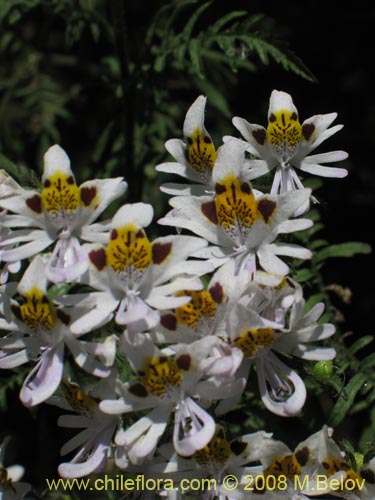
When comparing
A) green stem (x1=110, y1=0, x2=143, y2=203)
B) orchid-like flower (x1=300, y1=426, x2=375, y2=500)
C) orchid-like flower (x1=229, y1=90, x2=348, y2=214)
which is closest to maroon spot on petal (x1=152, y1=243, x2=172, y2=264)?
orchid-like flower (x1=229, y1=90, x2=348, y2=214)

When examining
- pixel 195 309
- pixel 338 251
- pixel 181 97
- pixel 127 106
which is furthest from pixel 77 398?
pixel 181 97

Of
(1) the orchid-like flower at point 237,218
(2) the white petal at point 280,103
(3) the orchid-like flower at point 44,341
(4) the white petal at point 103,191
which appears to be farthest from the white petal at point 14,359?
(2) the white petal at point 280,103

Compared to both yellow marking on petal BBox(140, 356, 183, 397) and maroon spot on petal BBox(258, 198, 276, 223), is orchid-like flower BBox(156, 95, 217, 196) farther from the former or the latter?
yellow marking on petal BBox(140, 356, 183, 397)

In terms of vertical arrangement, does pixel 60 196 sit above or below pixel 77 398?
above

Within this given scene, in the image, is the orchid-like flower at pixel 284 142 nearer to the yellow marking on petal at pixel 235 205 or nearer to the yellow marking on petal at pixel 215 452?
the yellow marking on petal at pixel 235 205

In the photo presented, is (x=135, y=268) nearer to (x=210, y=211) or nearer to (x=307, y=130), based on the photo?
(x=210, y=211)

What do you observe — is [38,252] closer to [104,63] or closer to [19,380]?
[19,380]

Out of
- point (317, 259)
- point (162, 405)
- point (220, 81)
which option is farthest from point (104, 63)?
point (162, 405)
